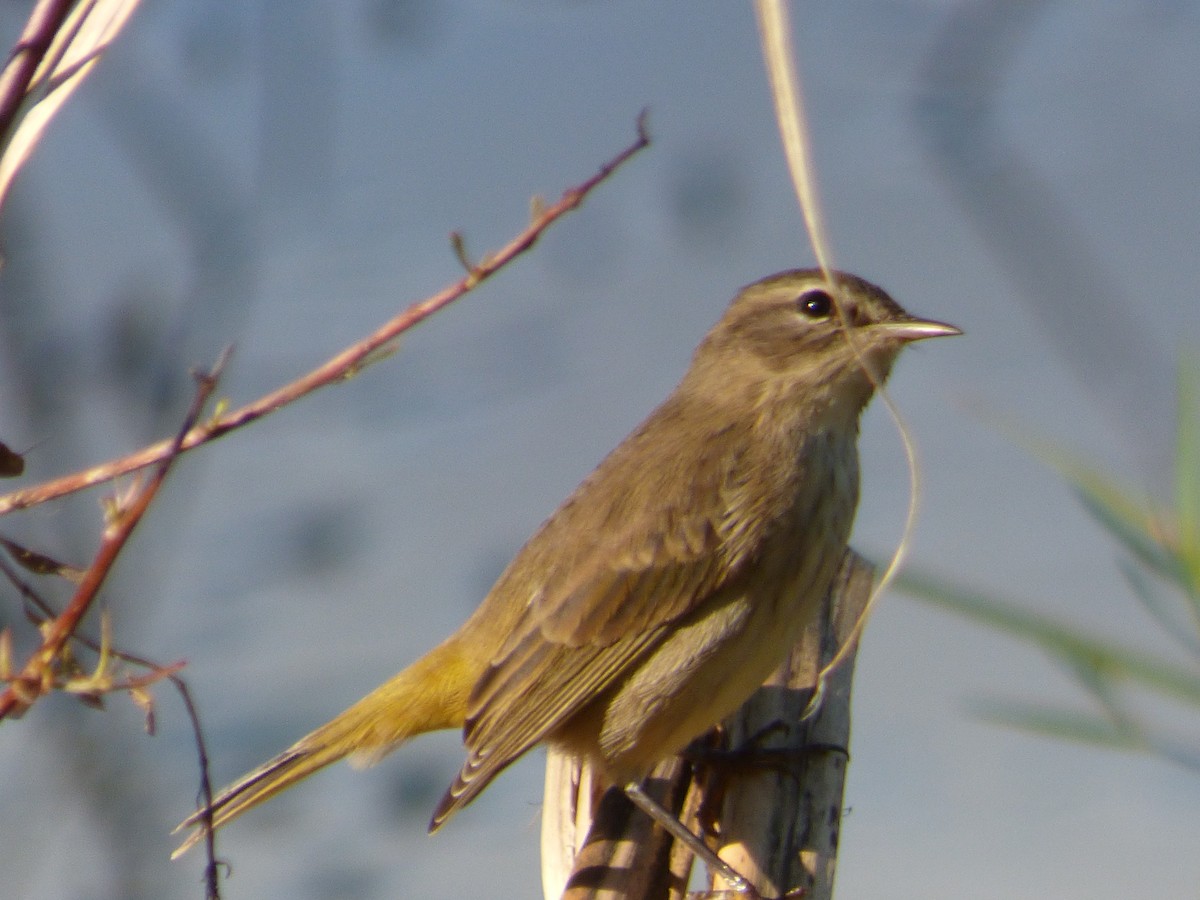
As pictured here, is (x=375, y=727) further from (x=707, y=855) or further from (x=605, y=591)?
(x=707, y=855)

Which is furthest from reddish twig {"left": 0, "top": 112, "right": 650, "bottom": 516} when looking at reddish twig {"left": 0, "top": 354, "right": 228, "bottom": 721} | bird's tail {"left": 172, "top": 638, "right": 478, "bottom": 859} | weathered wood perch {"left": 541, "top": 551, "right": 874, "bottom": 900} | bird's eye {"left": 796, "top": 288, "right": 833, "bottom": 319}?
bird's eye {"left": 796, "top": 288, "right": 833, "bottom": 319}

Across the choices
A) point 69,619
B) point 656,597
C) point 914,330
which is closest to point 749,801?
point 656,597

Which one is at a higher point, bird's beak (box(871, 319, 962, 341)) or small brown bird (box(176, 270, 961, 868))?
bird's beak (box(871, 319, 962, 341))

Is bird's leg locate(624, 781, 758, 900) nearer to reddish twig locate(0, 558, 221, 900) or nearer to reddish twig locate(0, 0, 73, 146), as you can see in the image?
reddish twig locate(0, 558, 221, 900)

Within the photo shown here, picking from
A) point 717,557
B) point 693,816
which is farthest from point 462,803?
point 717,557

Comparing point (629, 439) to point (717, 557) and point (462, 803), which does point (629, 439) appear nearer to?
point (717, 557)

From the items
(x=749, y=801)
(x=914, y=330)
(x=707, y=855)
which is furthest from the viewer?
(x=914, y=330)

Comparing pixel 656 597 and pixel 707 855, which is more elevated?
pixel 656 597
